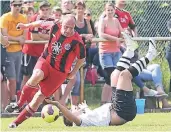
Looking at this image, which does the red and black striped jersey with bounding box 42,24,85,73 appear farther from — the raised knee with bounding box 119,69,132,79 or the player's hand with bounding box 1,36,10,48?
the player's hand with bounding box 1,36,10,48

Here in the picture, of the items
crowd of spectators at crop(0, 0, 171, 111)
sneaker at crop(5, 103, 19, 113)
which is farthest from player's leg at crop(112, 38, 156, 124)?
crowd of spectators at crop(0, 0, 171, 111)

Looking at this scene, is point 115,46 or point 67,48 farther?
point 115,46

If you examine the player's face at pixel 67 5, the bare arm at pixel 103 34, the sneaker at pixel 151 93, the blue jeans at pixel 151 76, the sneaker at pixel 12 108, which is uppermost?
the player's face at pixel 67 5

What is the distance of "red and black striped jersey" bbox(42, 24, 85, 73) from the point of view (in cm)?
1143

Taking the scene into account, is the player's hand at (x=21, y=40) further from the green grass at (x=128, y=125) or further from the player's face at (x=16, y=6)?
the green grass at (x=128, y=125)

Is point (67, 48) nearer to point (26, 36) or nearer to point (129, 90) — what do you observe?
point (129, 90)

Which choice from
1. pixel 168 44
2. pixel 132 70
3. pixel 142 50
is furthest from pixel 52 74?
pixel 142 50

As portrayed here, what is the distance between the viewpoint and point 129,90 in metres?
10.9

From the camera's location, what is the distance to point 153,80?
585 inches

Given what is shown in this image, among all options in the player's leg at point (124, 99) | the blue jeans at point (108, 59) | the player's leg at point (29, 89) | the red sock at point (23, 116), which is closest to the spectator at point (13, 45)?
the player's leg at point (29, 89)

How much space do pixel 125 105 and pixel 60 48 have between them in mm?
1483

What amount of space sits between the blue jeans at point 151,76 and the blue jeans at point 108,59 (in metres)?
0.88

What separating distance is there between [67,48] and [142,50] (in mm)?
6313

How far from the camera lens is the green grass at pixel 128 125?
1031 centimetres
